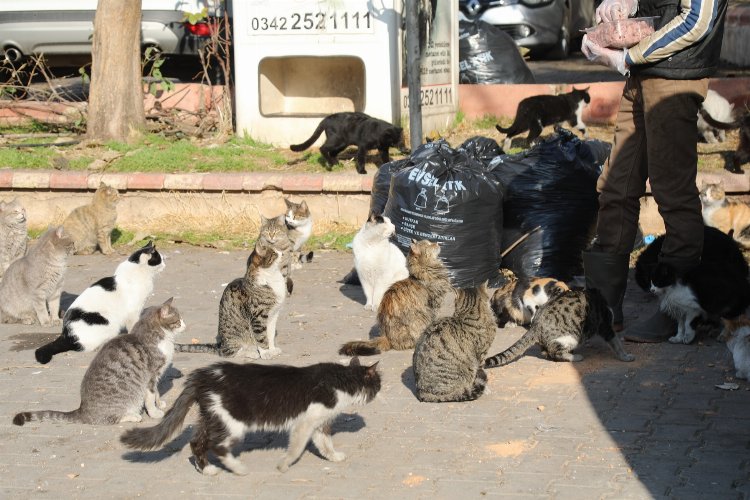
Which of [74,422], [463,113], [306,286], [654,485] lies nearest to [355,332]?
[306,286]

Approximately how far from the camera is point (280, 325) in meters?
7.51

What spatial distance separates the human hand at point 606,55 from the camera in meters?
6.25

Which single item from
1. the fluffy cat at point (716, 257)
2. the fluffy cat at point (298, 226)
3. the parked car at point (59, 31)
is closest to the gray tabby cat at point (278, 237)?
the fluffy cat at point (298, 226)

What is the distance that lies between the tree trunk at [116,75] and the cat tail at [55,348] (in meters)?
5.74

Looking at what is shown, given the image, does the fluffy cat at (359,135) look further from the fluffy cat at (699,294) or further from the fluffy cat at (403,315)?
the fluffy cat at (699,294)

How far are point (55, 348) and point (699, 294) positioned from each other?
4.27 meters

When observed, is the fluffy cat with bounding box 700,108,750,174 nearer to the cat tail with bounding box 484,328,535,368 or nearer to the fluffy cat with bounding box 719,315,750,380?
the fluffy cat with bounding box 719,315,750,380

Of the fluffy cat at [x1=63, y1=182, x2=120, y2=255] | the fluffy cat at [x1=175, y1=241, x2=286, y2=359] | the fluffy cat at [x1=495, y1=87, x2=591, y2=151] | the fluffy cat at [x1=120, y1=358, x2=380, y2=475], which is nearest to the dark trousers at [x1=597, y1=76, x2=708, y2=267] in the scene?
the fluffy cat at [x1=175, y1=241, x2=286, y2=359]

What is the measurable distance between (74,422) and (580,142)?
4.75 metres

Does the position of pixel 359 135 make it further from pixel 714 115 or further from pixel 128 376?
pixel 128 376

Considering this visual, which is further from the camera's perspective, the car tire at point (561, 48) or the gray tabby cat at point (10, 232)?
the car tire at point (561, 48)

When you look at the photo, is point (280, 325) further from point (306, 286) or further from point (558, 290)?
point (558, 290)

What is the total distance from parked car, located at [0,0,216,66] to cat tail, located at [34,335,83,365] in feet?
29.1

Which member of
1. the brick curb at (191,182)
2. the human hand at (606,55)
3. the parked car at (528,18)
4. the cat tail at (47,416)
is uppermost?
the parked car at (528,18)
